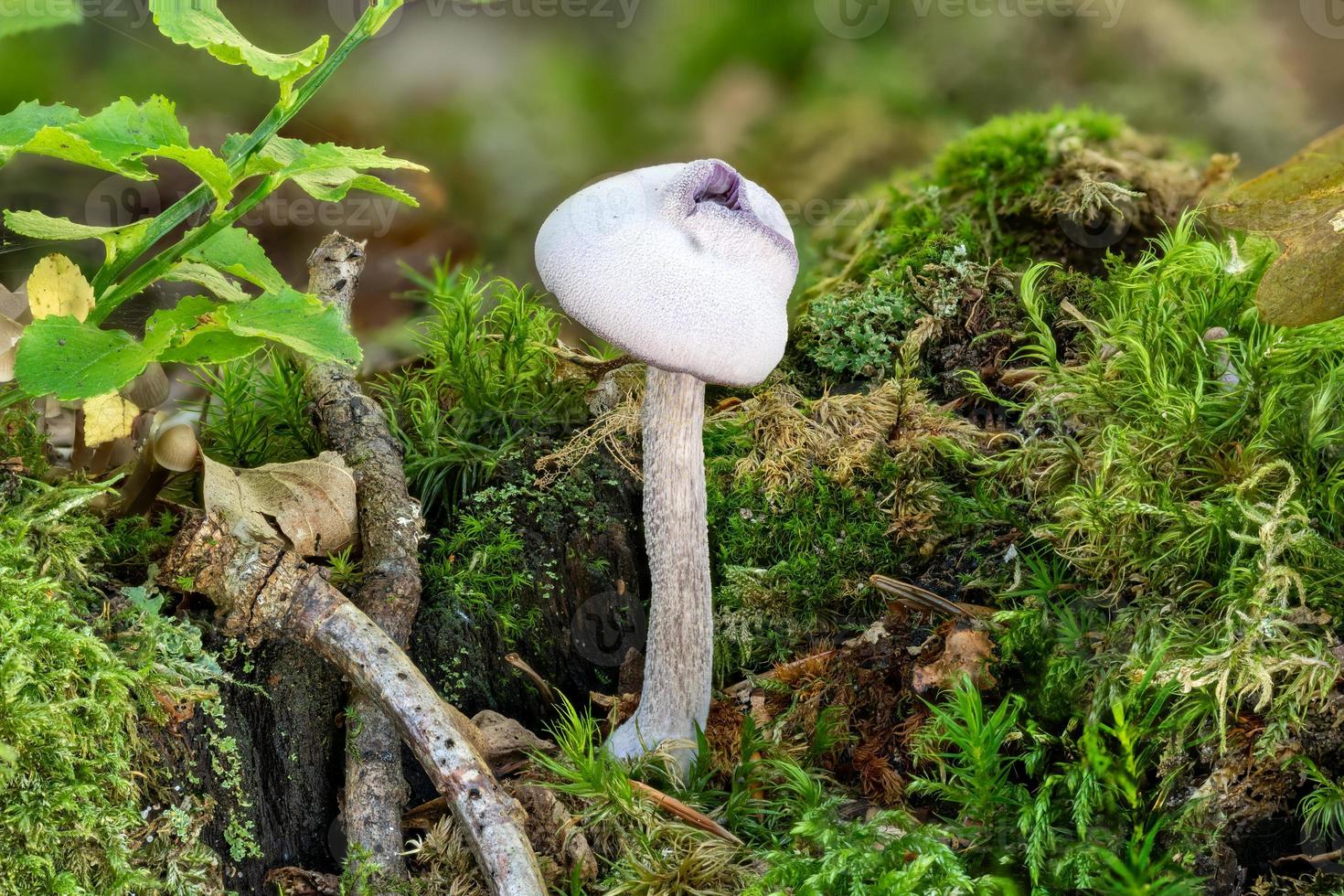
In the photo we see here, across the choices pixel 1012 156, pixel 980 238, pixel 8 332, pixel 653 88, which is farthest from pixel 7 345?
pixel 1012 156

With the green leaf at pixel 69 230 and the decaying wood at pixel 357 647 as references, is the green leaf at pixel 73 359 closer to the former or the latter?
the green leaf at pixel 69 230

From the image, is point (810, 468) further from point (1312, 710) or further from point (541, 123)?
point (541, 123)

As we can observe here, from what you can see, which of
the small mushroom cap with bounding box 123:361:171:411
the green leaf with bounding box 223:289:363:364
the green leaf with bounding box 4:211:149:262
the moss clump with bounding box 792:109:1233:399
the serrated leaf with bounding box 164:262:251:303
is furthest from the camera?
the moss clump with bounding box 792:109:1233:399

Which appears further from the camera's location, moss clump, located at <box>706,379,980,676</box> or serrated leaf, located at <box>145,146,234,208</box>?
moss clump, located at <box>706,379,980,676</box>

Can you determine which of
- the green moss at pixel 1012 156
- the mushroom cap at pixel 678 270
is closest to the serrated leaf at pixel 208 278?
the mushroom cap at pixel 678 270

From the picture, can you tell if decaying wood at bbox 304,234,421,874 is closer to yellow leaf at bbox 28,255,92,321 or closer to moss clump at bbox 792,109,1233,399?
yellow leaf at bbox 28,255,92,321

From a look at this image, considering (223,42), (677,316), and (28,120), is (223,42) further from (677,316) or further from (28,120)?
(677,316)

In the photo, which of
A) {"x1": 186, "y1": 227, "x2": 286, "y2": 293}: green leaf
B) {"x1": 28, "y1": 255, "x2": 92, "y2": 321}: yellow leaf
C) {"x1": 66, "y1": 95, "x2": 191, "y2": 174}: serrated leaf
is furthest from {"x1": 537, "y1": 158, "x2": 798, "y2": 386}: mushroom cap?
{"x1": 28, "y1": 255, "x2": 92, "y2": 321}: yellow leaf
